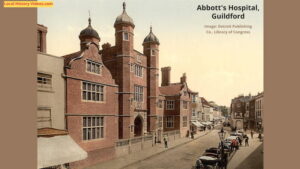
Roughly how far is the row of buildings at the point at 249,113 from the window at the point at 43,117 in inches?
1763

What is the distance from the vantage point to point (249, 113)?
61.7 metres

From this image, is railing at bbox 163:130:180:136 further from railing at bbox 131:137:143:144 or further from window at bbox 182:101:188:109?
railing at bbox 131:137:143:144

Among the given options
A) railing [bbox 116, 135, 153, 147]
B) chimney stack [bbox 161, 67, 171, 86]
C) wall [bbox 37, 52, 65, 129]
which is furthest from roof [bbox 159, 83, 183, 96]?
wall [bbox 37, 52, 65, 129]

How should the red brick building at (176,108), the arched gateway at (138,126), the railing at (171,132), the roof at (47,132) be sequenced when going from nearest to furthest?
the roof at (47,132), the arched gateway at (138,126), the railing at (171,132), the red brick building at (176,108)

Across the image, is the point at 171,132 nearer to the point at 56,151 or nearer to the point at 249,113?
the point at 56,151

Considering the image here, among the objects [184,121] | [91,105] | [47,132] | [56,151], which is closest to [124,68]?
[91,105]

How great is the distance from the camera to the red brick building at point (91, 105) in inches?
565

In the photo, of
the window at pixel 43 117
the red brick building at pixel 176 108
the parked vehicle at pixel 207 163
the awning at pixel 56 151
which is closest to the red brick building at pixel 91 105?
the window at pixel 43 117

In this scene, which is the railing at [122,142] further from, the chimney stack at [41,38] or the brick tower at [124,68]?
the chimney stack at [41,38]

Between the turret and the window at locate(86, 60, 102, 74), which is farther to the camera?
the turret

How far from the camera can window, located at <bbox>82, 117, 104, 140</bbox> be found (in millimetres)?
15552

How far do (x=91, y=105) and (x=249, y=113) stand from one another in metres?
59.8

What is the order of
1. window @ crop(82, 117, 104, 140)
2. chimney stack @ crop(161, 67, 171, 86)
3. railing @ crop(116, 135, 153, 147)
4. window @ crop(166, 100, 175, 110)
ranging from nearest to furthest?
window @ crop(82, 117, 104, 140) → railing @ crop(116, 135, 153, 147) → window @ crop(166, 100, 175, 110) → chimney stack @ crop(161, 67, 171, 86)

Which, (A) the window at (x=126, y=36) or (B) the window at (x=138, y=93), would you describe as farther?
(B) the window at (x=138, y=93)
